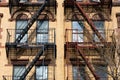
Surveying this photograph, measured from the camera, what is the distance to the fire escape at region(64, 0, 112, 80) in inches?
901

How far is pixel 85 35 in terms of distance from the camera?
24047 mm

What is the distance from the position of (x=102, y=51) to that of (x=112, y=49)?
0.74 meters

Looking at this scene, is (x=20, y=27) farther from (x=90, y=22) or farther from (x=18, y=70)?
(x=90, y=22)

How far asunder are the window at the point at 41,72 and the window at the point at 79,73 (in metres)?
1.64

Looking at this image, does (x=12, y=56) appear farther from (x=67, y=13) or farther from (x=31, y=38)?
(x=67, y=13)

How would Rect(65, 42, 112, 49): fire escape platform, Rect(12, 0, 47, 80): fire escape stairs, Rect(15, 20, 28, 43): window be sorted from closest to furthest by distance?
Rect(12, 0, 47, 80): fire escape stairs, Rect(65, 42, 112, 49): fire escape platform, Rect(15, 20, 28, 43): window

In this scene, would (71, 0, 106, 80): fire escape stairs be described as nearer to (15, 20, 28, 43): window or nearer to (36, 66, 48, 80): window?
(36, 66, 48, 80): window

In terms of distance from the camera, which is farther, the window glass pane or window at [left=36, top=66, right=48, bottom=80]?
the window glass pane

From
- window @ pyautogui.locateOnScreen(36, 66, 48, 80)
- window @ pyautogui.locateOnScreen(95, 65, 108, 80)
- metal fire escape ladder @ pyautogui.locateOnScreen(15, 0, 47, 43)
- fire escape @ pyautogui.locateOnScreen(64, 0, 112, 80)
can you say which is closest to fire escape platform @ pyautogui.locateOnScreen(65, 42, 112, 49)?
fire escape @ pyautogui.locateOnScreen(64, 0, 112, 80)

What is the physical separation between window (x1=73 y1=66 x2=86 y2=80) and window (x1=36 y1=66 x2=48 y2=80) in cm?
164

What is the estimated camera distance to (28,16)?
962 inches

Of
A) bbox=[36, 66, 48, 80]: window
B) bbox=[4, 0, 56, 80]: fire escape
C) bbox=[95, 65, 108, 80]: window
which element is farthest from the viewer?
bbox=[36, 66, 48, 80]: window

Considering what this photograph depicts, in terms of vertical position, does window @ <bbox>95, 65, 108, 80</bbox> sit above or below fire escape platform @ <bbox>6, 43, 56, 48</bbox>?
below

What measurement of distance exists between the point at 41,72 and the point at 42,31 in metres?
2.50
